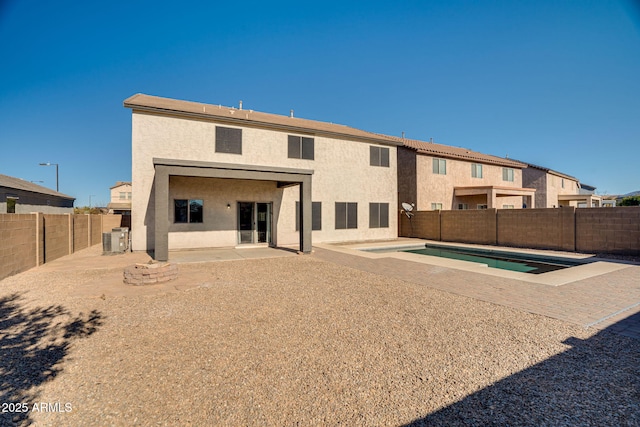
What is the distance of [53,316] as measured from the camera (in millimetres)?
4871

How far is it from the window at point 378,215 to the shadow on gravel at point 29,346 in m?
14.5

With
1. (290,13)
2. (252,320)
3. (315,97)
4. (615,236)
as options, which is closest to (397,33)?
(290,13)

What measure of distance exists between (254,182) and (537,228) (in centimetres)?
1388

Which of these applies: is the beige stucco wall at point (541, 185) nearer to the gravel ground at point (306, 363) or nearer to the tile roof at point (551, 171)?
the tile roof at point (551, 171)

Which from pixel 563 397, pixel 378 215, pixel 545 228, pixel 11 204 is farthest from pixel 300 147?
pixel 11 204

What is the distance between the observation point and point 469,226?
1602 centimetres

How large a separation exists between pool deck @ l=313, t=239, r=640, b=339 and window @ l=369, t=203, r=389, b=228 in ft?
Result: 22.9

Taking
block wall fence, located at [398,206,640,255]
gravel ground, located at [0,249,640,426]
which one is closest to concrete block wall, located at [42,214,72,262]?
gravel ground, located at [0,249,640,426]

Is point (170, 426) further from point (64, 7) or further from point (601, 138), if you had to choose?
point (601, 138)

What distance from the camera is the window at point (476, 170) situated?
22109 mm

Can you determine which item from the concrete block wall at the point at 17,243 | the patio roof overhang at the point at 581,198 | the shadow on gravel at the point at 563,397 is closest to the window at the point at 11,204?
the concrete block wall at the point at 17,243

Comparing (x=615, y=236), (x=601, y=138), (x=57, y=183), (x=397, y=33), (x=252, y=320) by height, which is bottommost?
(x=252, y=320)

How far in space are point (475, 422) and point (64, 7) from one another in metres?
16.3

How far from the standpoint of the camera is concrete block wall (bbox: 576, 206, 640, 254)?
35.3 ft
